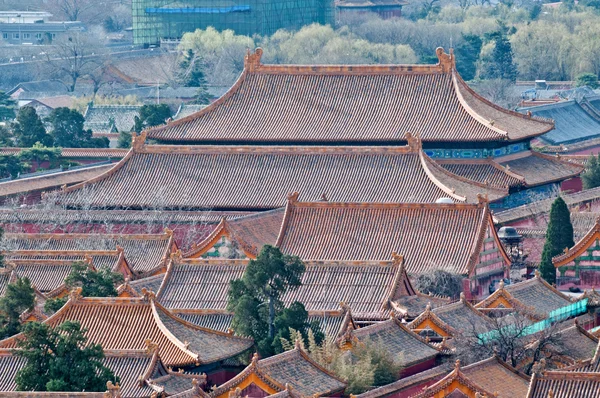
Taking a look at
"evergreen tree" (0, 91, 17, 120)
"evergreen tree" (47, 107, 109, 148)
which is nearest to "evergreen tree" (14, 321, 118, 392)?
"evergreen tree" (47, 107, 109, 148)

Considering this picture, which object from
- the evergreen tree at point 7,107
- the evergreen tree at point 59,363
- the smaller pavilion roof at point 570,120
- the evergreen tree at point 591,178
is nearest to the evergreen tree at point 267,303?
the evergreen tree at point 59,363

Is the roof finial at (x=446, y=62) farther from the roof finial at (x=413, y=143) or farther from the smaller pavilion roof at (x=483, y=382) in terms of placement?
the smaller pavilion roof at (x=483, y=382)

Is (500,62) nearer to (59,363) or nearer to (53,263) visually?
(53,263)

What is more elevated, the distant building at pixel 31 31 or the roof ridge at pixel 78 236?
the roof ridge at pixel 78 236

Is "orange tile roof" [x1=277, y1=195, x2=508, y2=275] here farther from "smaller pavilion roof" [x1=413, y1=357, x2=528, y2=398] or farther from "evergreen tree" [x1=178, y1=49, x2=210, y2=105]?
"evergreen tree" [x1=178, y1=49, x2=210, y2=105]

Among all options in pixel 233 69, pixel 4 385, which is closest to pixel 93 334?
pixel 4 385

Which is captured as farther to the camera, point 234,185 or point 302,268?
point 234,185

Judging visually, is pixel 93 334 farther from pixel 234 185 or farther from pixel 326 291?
pixel 234 185
